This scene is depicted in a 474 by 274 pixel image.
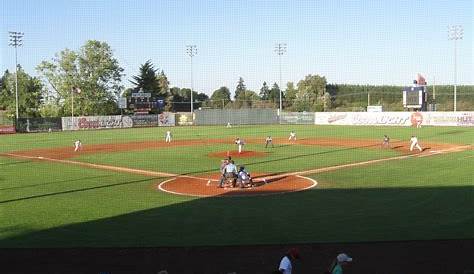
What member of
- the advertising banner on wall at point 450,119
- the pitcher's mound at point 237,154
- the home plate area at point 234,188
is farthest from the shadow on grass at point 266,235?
the advertising banner on wall at point 450,119

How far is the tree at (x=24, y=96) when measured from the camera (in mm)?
98250

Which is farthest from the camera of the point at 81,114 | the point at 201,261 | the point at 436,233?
the point at 81,114

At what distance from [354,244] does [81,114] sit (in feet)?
287

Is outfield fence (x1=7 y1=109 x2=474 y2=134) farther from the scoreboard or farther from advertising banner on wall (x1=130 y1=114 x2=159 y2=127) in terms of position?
the scoreboard

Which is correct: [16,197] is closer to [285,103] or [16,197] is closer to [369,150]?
[369,150]

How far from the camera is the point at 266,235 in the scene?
599 inches

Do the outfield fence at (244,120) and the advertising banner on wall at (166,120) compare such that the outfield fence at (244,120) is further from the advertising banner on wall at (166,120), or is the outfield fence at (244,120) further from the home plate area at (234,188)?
the home plate area at (234,188)

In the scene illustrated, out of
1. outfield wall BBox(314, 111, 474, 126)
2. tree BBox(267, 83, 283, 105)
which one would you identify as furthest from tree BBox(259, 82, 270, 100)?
outfield wall BBox(314, 111, 474, 126)

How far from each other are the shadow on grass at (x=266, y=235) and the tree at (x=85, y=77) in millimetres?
78886

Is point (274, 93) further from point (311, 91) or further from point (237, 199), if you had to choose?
point (237, 199)

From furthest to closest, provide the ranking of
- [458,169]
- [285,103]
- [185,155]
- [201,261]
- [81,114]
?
[285,103]
[81,114]
[185,155]
[458,169]
[201,261]

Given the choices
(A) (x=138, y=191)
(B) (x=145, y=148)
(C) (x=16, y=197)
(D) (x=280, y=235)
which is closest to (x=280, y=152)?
(B) (x=145, y=148)

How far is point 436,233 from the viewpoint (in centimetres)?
1502

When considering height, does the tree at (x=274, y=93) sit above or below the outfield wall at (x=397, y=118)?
above
